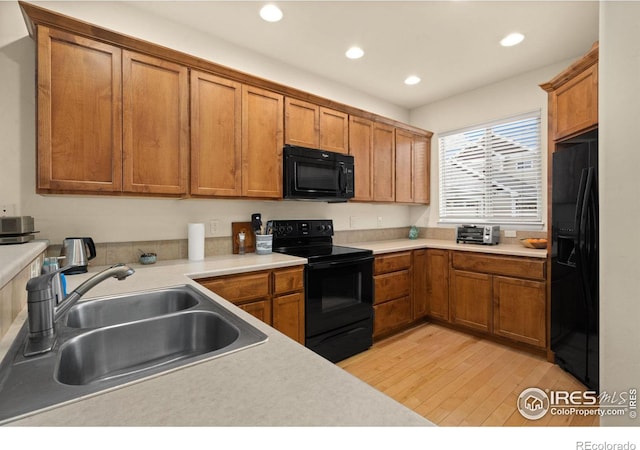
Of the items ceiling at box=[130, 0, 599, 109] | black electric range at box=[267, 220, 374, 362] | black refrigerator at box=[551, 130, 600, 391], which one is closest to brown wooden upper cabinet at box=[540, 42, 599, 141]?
black refrigerator at box=[551, 130, 600, 391]

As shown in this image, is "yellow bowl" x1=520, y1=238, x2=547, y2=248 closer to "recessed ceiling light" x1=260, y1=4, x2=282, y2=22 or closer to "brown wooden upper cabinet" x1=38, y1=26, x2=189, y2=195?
"recessed ceiling light" x1=260, y1=4, x2=282, y2=22

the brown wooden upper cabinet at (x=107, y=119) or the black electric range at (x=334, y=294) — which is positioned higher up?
the brown wooden upper cabinet at (x=107, y=119)

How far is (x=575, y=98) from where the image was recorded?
2.27 meters

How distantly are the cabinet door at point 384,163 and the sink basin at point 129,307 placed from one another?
7.93ft

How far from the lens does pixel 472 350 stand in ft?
9.13

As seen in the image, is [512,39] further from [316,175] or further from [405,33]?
[316,175]

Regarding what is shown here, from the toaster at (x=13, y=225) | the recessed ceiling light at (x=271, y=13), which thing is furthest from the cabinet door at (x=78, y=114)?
the recessed ceiling light at (x=271, y=13)

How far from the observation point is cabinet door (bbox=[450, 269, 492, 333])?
294 centimetres

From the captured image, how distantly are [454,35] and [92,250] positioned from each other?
318cm

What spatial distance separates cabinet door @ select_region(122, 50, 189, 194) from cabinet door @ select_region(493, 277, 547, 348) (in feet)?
9.54

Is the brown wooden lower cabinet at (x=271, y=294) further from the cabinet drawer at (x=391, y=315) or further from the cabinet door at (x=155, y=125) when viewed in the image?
the cabinet drawer at (x=391, y=315)

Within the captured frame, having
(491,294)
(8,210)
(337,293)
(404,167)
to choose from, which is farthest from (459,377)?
(8,210)

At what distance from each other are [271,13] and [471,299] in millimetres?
3111

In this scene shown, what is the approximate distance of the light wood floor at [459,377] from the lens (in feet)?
6.20
